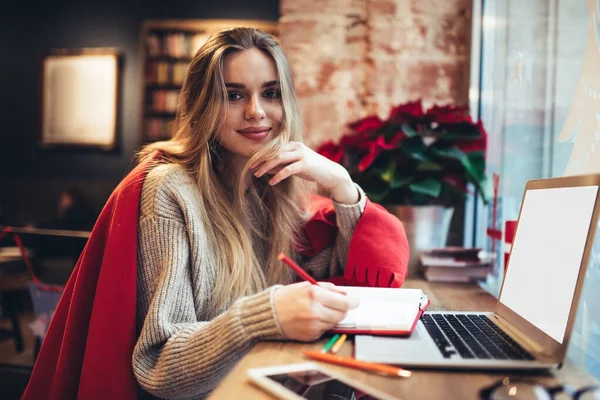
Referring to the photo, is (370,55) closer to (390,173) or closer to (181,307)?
(390,173)

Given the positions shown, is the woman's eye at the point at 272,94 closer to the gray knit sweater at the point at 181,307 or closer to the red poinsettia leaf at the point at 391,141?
the gray knit sweater at the point at 181,307

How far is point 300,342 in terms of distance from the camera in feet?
2.54

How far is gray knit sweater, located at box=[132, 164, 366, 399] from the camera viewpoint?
0.81 m

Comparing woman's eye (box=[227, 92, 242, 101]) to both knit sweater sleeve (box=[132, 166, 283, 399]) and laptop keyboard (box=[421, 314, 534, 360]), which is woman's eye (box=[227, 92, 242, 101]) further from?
laptop keyboard (box=[421, 314, 534, 360])

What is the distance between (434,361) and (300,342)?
0.21 meters

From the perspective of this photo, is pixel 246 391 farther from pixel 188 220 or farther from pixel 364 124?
pixel 364 124

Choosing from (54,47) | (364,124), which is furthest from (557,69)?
(54,47)

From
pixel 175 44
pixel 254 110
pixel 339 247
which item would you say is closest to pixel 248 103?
pixel 254 110

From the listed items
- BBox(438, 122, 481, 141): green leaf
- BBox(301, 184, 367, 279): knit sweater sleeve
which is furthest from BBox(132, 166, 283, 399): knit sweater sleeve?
BBox(438, 122, 481, 141): green leaf

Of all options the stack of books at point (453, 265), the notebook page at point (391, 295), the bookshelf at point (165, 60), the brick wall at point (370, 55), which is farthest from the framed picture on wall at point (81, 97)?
the notebook page at point (391, 295)

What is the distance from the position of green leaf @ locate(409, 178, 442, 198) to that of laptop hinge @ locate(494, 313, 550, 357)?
73cm

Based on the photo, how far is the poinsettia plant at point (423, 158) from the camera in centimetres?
162

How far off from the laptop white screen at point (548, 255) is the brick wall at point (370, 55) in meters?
1.13

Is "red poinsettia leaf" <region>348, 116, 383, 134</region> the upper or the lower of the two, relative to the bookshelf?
lower
